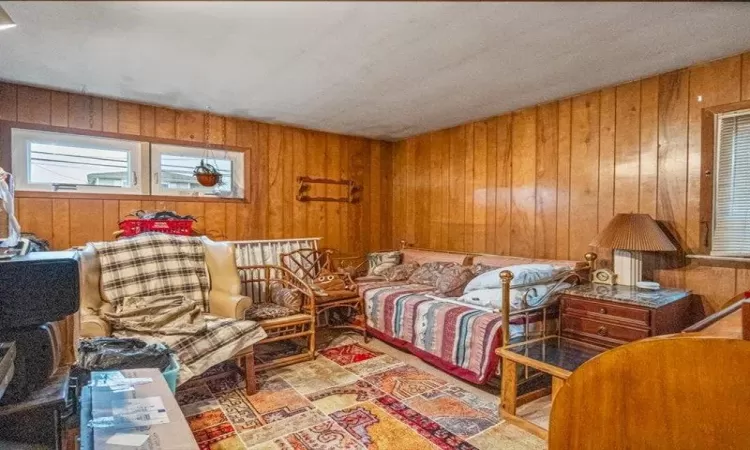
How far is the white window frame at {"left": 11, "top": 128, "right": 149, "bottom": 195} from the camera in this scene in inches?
110

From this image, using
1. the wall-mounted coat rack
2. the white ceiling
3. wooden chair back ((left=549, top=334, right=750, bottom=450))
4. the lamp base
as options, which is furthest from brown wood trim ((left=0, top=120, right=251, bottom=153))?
wooden chair back ((left=549, top=334, right=750, bottom=450))

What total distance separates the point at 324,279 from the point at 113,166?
196 cm

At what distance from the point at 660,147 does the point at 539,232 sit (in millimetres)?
1027

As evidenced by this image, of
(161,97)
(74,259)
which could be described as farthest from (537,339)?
(161,97)

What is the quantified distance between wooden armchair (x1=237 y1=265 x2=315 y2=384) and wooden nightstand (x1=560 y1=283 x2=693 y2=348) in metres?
1.81

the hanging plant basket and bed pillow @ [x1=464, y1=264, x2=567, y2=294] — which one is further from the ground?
the hanging plant basket

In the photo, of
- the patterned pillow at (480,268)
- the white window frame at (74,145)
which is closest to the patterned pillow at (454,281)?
the patterned pillow at (480,268)

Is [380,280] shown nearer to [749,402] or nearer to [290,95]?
[290,95]

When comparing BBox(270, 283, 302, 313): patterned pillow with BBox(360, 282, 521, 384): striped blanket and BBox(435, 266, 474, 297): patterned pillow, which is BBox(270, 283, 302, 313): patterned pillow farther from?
BBox(435, 266, 474, 297): patterned pillow

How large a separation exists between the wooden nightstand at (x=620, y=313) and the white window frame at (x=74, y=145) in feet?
11.1

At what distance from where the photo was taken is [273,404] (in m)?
2.31

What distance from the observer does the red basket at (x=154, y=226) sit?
2934 millimetres

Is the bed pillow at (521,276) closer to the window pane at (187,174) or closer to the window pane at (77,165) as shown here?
the window pane at (187,174)

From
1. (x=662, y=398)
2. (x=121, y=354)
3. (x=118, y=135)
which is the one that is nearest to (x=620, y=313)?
(x=662, y=398)
